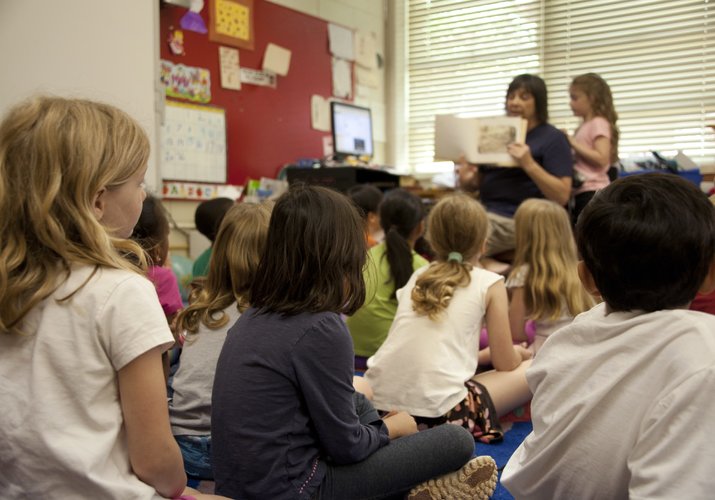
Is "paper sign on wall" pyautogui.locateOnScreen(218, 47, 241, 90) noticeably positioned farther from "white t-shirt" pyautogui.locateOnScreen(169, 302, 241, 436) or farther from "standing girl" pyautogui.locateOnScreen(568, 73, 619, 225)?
"white t-shirt" pyautogui.locateOnScreen(169, 302, 241, 436)

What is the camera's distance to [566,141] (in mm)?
3180

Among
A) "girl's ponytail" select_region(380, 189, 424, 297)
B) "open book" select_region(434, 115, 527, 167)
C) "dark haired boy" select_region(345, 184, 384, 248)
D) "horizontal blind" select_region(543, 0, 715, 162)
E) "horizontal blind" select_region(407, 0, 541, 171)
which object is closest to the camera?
"girl's ponytail" select_region(380, 189, 424, 297)

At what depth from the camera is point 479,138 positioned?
3.24 meters

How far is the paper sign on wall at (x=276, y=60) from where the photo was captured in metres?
4.26

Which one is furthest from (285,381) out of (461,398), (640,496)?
(461,398)

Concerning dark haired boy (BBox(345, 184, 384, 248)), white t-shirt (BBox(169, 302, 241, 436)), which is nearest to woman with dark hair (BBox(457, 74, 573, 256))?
dark haired boy (BBox(345, 184, 384, 248))

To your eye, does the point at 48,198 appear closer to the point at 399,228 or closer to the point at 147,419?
the point at 147,419

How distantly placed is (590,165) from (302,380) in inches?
100

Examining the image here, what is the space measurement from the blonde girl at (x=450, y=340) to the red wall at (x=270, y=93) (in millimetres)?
2381

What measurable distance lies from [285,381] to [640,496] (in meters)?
0.57

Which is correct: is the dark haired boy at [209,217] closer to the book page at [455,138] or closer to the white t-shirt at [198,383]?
the white t-shirt at [198,383]

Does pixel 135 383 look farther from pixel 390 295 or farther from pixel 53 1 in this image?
pixel 53 1

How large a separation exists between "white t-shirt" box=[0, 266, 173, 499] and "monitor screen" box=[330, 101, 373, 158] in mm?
3613

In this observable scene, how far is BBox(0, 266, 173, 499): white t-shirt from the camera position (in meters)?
0.83
